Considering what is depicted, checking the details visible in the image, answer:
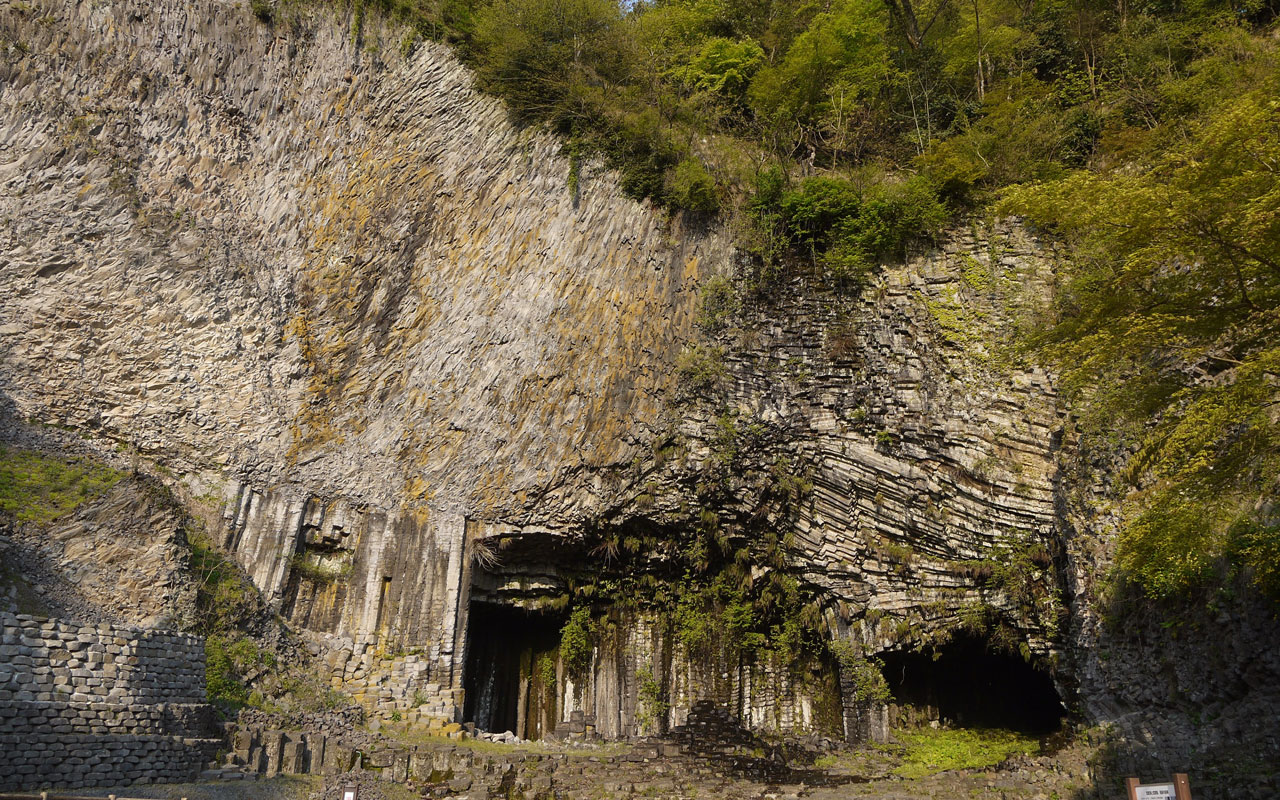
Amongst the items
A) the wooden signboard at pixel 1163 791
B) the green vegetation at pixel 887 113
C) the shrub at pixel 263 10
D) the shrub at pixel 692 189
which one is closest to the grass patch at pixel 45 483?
the green vegetation at pixel 887 113

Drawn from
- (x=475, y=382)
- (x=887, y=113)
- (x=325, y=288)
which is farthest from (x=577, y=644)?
(x=887, y=113)

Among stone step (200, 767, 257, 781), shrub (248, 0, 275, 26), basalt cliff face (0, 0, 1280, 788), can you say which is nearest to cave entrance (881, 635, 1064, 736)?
basalt cliff face (0, 0, 1280, 788)

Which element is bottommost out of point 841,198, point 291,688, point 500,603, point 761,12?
point 291,688

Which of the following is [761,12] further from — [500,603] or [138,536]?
[138,536]

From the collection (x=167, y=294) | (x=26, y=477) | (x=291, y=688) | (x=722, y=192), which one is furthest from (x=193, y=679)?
(x=722, y=192)

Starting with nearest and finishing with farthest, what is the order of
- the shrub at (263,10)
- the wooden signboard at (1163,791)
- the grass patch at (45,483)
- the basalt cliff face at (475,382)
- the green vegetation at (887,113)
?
the wooden signboard at (1163,791)
the grass patch at (45,483)
the green vegetation at (887,113)
the basalt cliff face at (475,382)
the shrub at (263,10)

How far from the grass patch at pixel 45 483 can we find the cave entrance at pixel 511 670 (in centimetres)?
791

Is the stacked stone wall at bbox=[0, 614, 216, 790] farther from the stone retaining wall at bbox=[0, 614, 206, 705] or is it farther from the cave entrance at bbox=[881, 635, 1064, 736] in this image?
the cave entrance at bbox=[881, 635, 1064, 736]

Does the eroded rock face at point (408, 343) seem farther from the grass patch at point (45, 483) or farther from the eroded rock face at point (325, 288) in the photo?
the grass patch at point (45, 483)

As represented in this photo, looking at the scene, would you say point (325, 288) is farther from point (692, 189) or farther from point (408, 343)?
point (692, 189)

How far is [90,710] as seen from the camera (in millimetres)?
10438

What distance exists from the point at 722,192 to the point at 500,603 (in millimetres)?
11191

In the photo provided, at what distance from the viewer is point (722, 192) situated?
19.0 metres

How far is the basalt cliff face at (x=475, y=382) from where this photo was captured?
15.4 m
